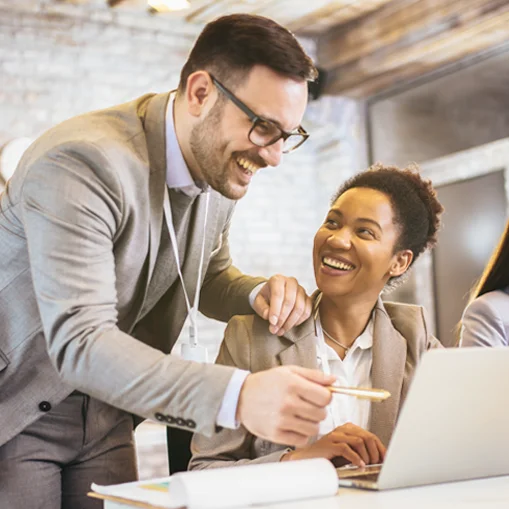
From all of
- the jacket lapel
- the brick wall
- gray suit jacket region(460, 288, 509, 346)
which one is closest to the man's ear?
the jacket lapel

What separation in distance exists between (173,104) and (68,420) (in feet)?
2.26

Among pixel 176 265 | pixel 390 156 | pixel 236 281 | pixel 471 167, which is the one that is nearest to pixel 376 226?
pixel 236 281

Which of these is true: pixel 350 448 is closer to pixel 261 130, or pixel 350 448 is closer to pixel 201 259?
pixel 201 259

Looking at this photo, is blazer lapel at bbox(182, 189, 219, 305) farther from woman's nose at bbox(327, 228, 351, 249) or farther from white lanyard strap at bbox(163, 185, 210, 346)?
woman's nose at bbox(327, 228, 351, 249)

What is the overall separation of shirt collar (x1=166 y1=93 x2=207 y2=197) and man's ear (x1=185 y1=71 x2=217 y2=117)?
2.5 inches

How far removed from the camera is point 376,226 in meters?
2.14

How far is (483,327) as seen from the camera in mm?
2340

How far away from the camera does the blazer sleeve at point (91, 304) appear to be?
1.36 m

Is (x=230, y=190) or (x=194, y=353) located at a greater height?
(x=230, y=190)

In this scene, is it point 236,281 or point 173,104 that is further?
point 236,281

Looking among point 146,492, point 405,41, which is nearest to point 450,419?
point 146,492

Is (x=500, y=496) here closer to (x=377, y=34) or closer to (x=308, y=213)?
(x=377, y=34)

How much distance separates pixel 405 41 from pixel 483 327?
3279mm

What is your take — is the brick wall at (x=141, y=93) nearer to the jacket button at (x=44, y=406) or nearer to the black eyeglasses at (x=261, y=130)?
the jacket button at (x=44, y=406)
